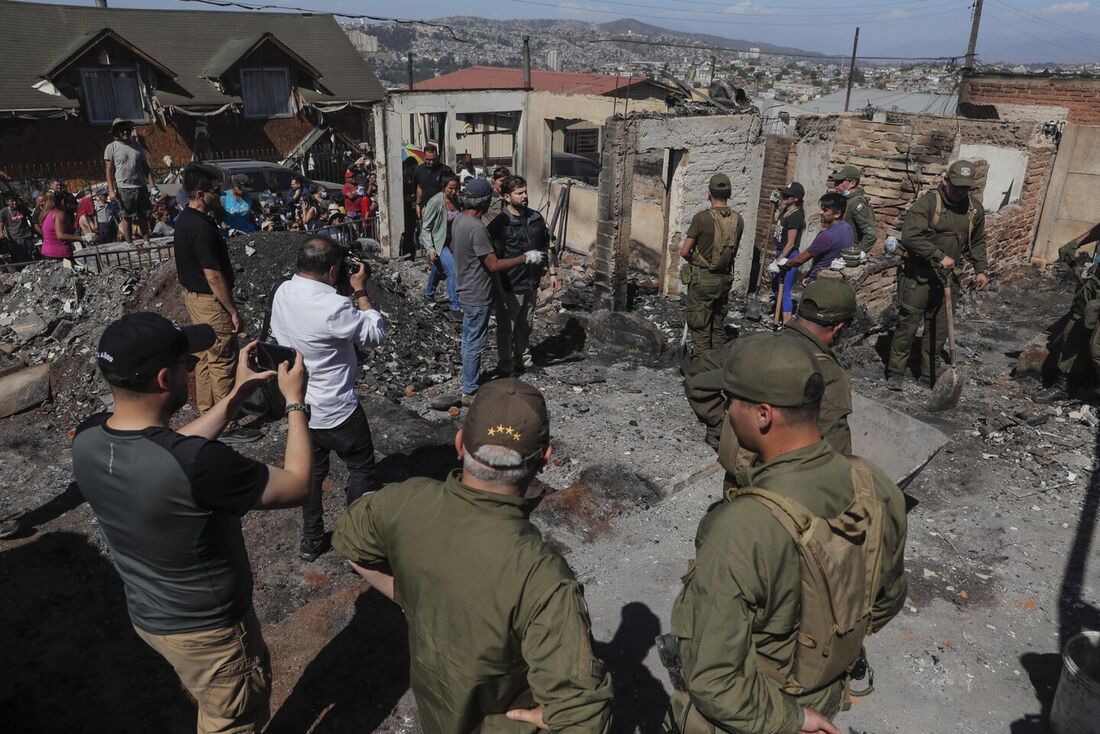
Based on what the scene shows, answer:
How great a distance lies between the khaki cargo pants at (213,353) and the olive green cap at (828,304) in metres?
4.11

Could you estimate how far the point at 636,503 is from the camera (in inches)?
189

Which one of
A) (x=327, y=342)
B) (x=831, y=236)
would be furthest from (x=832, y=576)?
(x=831, y=236)

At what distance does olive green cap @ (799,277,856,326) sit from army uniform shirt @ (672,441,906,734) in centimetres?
134

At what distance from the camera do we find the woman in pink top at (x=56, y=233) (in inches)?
344

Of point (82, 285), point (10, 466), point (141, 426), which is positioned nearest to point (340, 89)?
point (82, 285)

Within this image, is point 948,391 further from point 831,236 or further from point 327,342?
point 327,342

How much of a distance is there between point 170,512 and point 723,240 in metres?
5.26

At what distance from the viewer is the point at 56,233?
28.7 ft

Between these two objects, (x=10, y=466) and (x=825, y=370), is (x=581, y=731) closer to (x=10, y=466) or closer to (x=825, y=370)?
(x=825, y=370)

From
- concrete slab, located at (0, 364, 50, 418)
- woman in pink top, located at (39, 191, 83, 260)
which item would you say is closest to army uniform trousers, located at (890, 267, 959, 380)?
concrete slab, located at (0, 364, 50, 418)

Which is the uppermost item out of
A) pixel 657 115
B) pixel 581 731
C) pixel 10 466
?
pixel 657 115

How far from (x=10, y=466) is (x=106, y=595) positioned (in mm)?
2354

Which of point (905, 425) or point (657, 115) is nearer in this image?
point (905, 425)

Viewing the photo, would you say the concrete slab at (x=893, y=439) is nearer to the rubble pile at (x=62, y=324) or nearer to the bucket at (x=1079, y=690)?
the bucket at (x=1079, y=690)
